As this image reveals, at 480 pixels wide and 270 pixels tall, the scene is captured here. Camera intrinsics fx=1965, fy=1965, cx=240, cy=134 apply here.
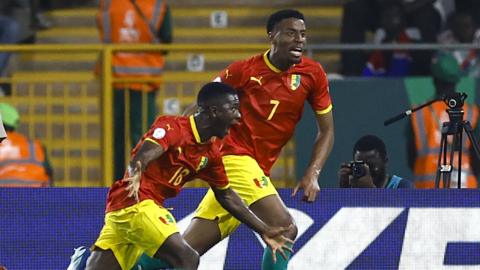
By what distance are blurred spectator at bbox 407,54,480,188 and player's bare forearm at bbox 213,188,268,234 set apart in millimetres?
4046

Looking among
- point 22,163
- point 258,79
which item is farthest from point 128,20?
point 258,79

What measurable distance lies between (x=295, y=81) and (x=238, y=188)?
0.98 m

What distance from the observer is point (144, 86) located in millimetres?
18594

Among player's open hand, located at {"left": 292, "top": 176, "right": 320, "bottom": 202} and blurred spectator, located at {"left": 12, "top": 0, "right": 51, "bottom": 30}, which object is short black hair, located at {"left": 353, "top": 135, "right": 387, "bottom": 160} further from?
blurred spectator, located at {"left": 12, "top": 0, "right": 51, "bottom": 30}

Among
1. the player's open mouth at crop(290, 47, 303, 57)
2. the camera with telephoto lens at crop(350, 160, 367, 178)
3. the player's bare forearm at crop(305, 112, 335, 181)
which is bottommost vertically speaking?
the camera with telephoto lens at crop(350, 160, 367, 178)

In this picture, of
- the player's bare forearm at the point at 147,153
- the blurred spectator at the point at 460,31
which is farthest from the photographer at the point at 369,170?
the blurred spectator at the point at 460,31

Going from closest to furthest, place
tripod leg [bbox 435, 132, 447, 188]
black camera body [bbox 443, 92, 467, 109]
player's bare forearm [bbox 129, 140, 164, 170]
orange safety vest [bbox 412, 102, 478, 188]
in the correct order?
player's bare forearm [bbox 129, 140, 164, 170]
black camera body [bbox 443, 92, 467, 109]
tripod leg [bbox 435, 132, 447, 188]
orange safety vest [bbox 412, 102, 478, 188]

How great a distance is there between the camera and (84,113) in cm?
1858

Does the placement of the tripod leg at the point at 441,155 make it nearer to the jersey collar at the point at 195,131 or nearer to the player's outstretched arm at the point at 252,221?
the player's outstretched arm at the point at 252,221

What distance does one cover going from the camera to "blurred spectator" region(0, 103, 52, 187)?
17.9 meters

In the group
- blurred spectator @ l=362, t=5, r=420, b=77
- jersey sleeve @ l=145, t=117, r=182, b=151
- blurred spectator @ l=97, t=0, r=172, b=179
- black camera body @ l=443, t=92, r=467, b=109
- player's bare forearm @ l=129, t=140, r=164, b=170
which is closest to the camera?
player's bare forearm @ l=129, t=140, r=164, b=170

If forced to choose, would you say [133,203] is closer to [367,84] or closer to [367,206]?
[367,206]

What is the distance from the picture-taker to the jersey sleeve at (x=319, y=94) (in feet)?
50.1

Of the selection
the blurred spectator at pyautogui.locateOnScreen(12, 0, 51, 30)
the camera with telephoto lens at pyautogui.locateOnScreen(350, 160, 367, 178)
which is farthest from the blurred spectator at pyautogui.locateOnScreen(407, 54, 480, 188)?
the blurred spectator at pyautogui.locateOnScreen(12, 0, 51, 30)
